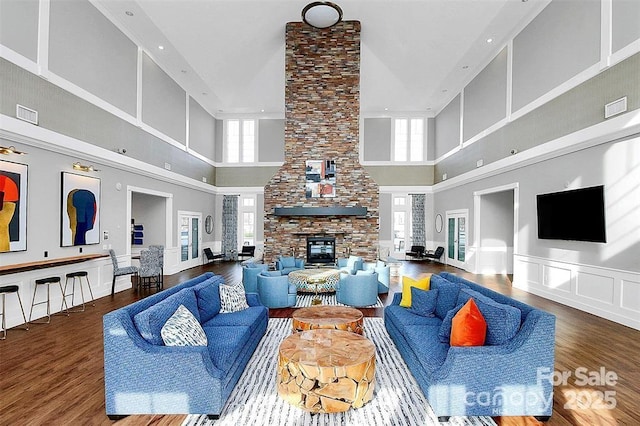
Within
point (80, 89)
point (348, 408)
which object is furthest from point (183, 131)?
point (348, 408)

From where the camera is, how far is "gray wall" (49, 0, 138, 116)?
5.30 metres

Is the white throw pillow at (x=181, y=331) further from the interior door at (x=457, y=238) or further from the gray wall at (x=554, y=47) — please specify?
the interior door at (x=457, y=238)

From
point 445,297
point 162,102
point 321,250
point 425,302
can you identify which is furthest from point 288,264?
point 162,102

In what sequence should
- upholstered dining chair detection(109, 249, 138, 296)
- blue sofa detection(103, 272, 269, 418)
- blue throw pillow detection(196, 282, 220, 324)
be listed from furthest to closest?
upholstered dining chair detection(109, 249, 138, 296)
blue throw pillow detection(196, 282, 220, 324)
blue sofa detection(103, 272, 269, 418)

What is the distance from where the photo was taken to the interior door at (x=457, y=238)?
1027 centimetres

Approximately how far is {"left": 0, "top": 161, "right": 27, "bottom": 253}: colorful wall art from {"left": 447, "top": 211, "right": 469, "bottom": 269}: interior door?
10.4 meters

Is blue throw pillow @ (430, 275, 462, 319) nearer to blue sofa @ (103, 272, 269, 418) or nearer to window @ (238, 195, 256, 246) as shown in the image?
blue sofa @ (103, 272, 269, 418)

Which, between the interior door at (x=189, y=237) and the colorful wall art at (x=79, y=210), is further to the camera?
the interior door at (x=189, y=237)

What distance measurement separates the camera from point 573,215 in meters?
5.62

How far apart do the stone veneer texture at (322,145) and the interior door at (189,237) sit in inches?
120

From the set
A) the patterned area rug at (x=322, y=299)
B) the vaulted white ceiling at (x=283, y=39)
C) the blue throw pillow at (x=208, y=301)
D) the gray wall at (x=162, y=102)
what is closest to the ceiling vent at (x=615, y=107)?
the vaulted white ceiling at (x=283, y=39)

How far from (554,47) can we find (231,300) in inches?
288

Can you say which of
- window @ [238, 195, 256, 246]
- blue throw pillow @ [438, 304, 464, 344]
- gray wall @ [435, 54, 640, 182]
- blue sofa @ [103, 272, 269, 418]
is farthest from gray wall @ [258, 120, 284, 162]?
blue sofa @ [103, 272, 269, 418]

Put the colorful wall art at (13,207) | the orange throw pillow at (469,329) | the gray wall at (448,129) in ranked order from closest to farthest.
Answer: the orange throw pillow at (469,329) → the colorful wall art at (13,207) → the gray wall at (448,129)
